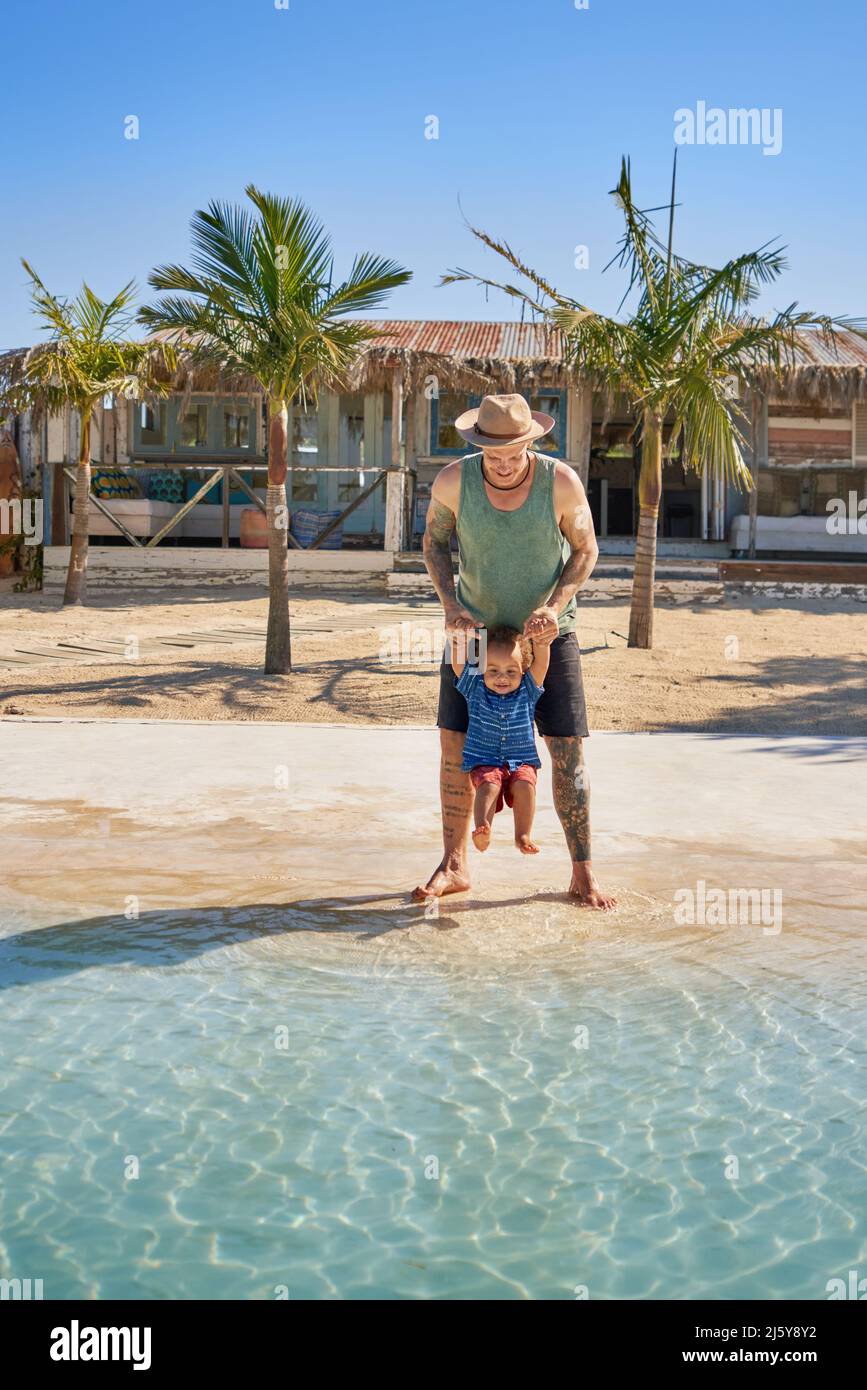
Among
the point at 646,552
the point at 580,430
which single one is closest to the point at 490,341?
the point at 580,430

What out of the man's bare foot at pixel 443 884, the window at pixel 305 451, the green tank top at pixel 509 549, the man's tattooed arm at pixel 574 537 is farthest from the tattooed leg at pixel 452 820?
the window at pixel 305 451

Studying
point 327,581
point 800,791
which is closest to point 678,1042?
point 800,791

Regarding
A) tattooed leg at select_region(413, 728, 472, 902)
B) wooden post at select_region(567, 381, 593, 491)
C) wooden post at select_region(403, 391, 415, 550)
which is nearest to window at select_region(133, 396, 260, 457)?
wooden post at select_region(403, 391, 415, 550)

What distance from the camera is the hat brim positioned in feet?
14.6

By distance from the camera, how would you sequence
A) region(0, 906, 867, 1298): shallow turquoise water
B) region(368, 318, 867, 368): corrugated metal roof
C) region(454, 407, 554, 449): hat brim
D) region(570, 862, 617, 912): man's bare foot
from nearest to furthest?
region(0, 906, 867, 1298): shallow turquoise water < region(454, 407, 554, 449): hat brim < region(570, 862, 617, 912): man's bare foot < region(368, 318, 867, 368): corrugated metal roof

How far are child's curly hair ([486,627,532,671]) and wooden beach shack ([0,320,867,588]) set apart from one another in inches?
592

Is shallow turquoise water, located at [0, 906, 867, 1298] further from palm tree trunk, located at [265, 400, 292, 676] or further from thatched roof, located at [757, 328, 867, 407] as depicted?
thatched roof, located at [757, 328, 867, 407]

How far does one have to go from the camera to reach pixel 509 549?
4598mm

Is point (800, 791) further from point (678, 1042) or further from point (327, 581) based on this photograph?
point (327, 581)

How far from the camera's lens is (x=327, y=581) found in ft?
64.9

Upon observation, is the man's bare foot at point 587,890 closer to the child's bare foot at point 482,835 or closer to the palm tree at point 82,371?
the child's bare foot at point 482,835

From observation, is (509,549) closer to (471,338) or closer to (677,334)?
(677,334)

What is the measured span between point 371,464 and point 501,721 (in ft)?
62.2
